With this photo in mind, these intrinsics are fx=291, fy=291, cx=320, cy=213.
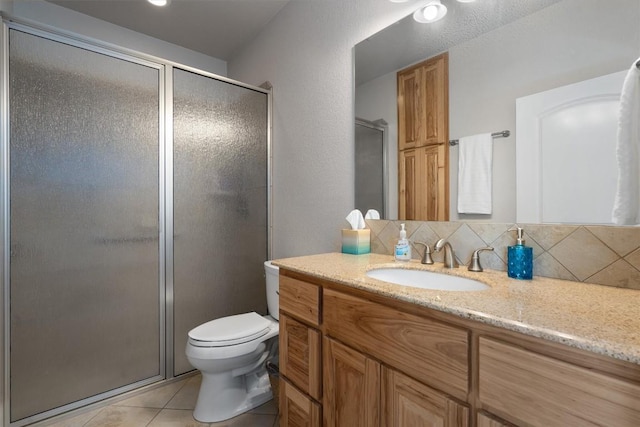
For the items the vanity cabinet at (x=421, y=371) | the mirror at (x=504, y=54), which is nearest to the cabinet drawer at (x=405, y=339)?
the vanity cabinet at (x=421, y=371)

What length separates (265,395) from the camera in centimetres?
170

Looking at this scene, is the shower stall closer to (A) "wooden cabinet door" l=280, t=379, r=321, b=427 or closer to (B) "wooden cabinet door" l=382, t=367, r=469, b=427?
(A) "wooden cabinet door" l=280, t=379, r=321, b=427

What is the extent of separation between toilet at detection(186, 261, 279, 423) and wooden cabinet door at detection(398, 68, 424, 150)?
1260 millimetres

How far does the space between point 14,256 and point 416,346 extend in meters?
1.89

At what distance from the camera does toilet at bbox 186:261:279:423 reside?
1.48 metres

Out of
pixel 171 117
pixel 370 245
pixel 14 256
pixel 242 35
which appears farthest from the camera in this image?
pixel 242 35

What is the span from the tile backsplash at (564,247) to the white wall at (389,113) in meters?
0.24

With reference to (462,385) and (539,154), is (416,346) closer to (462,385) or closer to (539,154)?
(462,385)

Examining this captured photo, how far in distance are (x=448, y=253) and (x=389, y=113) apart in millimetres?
748

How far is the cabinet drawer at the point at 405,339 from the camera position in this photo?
0.69 m

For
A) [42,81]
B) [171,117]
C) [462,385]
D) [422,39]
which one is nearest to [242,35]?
[171,117]

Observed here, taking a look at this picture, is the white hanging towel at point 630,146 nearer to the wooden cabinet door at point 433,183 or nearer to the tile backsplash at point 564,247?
the tile backsplash at point 564,247

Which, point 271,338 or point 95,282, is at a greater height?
point 95,282

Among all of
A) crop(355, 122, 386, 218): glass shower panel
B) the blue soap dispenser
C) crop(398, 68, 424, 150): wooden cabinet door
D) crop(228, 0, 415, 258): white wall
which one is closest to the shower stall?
crop(228, 0, 415, 258): white wall
